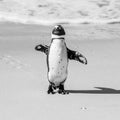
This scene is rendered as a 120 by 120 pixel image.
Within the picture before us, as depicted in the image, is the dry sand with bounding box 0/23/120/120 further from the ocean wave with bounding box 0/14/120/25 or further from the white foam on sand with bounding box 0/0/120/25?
the white foam on sand with bounding box 0/0/120/25

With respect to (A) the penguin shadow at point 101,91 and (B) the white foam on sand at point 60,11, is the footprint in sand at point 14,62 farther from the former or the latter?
(B) the white foam on sand at point 60,11

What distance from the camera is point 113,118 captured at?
510 cm

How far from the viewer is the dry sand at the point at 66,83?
5.34 metres

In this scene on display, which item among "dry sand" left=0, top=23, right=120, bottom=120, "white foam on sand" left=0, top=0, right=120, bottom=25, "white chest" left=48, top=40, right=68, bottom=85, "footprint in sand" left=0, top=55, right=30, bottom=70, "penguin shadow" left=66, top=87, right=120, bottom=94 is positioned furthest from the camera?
"white foam on sand" left=0, top=0, right=120, bottom=25

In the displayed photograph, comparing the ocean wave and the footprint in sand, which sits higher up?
the footprint in sand

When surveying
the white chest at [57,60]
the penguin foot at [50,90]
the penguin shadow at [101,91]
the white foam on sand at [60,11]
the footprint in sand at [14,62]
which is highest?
the white chest at [57,60]

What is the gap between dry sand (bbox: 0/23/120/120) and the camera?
5.34 meters

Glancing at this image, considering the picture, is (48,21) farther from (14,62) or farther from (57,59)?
(57,59)

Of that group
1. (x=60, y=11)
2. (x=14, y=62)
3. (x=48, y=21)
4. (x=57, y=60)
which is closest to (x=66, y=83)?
(x=57, y=60)

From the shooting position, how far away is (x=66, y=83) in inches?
270

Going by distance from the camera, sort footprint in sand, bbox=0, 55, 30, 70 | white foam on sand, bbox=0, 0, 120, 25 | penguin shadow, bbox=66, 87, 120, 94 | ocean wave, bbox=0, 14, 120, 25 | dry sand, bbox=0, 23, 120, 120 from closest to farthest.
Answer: dry sand, bbox=0, 23, 120, 120 → penguin shadow, bbox=66, 87, 120, 94 → footprint in sand, bbox=0, 55, 30, 70 → ocean wave, bbox=0, 14, 120, 25 → white foam on sand, bbox=0, 0, 120, 25

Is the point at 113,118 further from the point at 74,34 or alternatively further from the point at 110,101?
the point at 74,34

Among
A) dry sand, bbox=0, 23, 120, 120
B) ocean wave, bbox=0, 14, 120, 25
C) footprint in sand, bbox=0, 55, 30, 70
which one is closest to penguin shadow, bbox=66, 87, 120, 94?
dry sand, bbox=0, 23, 120, 120

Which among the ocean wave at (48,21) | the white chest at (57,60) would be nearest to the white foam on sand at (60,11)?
the ocean wave at (48,21)
